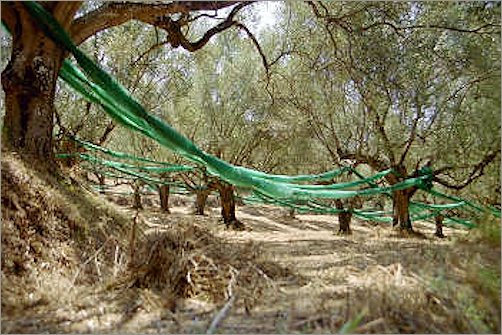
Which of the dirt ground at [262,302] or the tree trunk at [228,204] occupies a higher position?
the tree trunk at [228,204]

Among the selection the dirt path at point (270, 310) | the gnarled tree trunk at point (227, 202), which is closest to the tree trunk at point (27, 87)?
the dirt path at point (270, 310)

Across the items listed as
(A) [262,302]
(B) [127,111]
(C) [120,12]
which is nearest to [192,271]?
(A) [262,302]

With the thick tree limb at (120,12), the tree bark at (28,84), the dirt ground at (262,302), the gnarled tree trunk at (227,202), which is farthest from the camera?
the gnarled tree trunk at (227,202)

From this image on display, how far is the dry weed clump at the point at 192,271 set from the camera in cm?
232

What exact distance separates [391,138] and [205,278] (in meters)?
7.28

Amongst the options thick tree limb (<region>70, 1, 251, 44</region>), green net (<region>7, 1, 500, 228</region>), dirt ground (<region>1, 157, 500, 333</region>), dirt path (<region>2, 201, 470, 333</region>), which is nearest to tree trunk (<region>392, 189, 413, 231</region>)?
green net (<region>7, 1, 500, 228</region>)

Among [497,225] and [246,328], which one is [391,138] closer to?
[497,225]

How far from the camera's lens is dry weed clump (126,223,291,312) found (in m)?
2.32

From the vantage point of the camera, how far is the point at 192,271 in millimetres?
2479

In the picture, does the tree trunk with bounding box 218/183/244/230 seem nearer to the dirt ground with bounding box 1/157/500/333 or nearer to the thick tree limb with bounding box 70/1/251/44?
the thick tree limb with bounding box 70/1/251/44

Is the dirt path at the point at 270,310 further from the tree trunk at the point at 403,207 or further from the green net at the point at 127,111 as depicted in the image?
the tree trunk at the point at 403,207

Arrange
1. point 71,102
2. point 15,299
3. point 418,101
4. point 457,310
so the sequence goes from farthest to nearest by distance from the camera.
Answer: point 71,102 → point 418,101 → point 15,299 → point 457,310

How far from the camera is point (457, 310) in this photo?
1812mm

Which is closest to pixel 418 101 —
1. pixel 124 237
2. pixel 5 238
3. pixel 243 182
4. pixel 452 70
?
pixel 452 70
